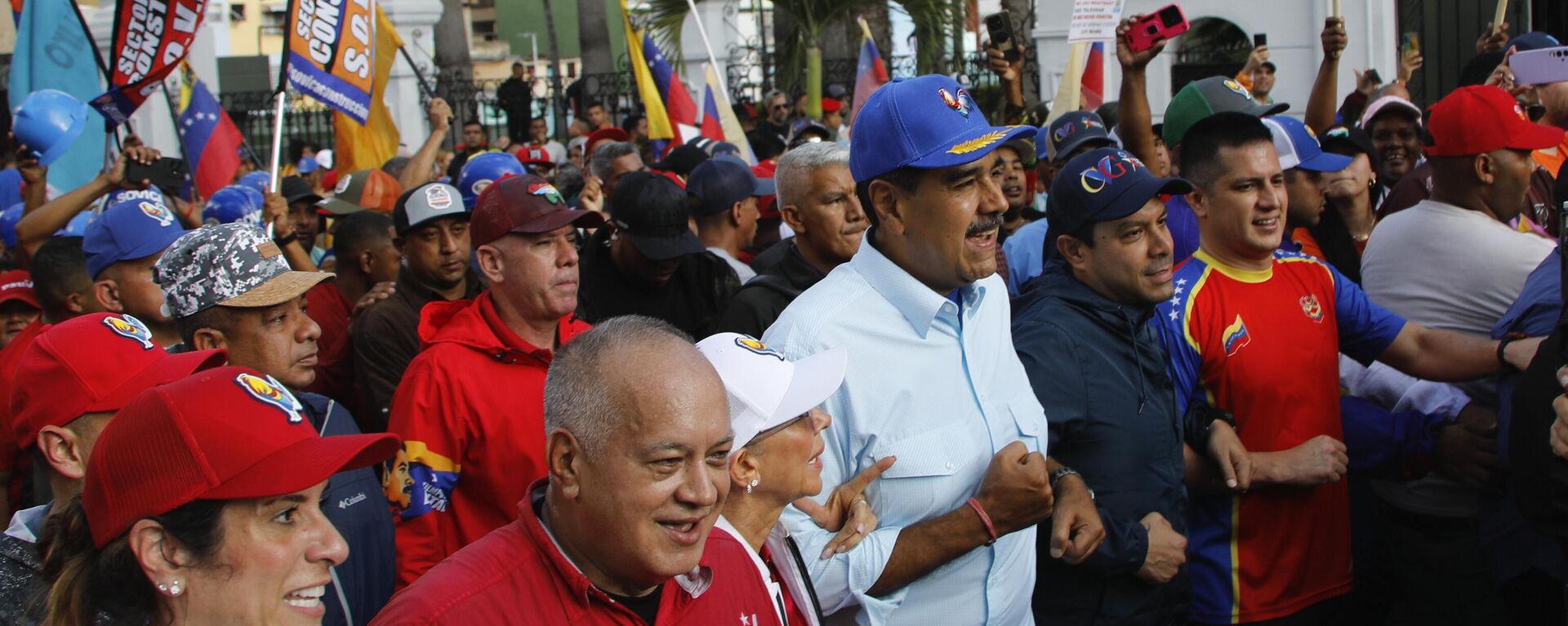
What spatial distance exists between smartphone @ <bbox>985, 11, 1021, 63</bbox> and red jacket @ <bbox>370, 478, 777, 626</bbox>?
17.2 ft

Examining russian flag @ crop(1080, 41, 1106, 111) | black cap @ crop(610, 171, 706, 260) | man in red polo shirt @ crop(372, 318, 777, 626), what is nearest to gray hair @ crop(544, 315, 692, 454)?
man in red polo shirt @ crop(372, 318, 777, 626)

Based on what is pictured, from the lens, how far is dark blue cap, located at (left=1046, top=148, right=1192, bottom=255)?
3.90 meters

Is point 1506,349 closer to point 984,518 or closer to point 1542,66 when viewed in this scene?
point 984,518

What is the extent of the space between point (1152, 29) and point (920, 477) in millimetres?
3223

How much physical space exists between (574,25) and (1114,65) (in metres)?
24.6

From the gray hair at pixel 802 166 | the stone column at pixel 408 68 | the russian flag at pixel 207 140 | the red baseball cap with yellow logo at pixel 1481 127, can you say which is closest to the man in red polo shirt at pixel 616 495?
the gray hair at pixel 802 166

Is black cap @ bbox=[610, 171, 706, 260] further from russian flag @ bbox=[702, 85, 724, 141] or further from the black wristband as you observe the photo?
russian flag @ bbox=[702, 85, 724, 141]

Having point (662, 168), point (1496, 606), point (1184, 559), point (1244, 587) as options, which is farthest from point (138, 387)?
point (662, 168)

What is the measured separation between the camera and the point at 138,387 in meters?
3.11

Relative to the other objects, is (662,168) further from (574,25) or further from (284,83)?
(574,25)

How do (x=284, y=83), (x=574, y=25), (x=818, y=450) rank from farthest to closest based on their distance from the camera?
1. (x=574, y=25)
2. (x=284, y=83)
3. (x=818, y=450)

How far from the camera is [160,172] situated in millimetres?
7422

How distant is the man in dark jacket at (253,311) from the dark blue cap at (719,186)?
2.47m

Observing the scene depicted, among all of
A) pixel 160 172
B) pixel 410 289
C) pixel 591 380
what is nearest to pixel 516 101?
pixel 160 172
